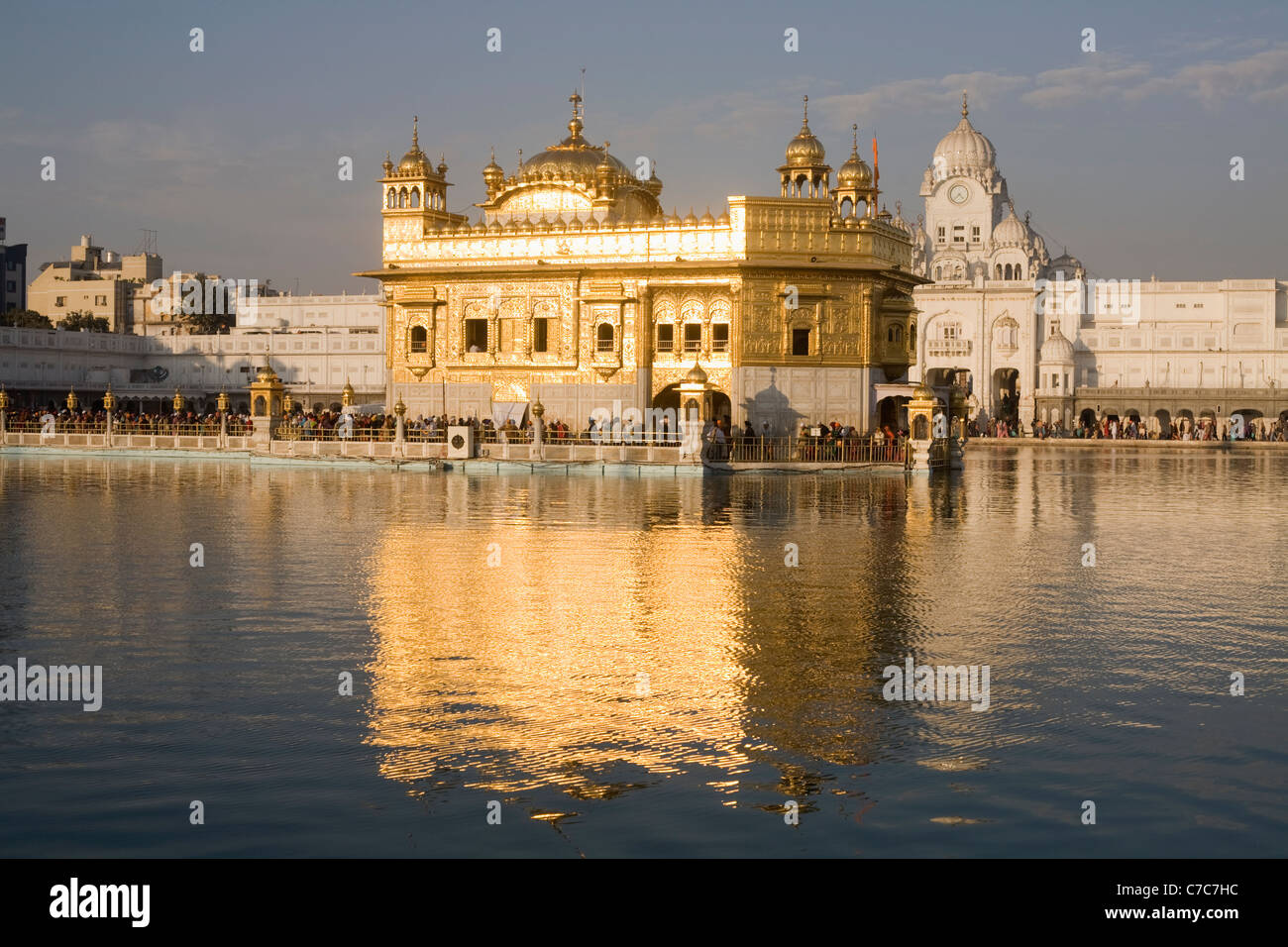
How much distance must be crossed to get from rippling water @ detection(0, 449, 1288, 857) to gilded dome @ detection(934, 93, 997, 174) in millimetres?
80842

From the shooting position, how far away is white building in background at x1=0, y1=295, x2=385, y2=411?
3027 inches

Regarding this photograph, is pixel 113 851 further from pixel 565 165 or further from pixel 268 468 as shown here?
pixel 565 165

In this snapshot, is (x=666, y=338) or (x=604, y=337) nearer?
(x=666, y=338)

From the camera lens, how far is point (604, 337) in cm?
4144

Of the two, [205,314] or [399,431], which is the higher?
[205,314]

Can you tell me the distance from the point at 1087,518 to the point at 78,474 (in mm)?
23732

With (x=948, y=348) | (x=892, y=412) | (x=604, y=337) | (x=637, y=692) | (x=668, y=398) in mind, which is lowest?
(x=637, y=692)

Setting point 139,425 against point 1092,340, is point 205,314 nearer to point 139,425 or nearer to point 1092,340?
point 139,425

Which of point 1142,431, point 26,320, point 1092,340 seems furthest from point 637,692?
point 26,320

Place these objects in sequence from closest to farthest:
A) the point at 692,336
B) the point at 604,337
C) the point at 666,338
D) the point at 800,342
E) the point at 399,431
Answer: the point at 399,431
the point at 800,342
the point at 692,336
the point at 666,338
the point at 604,337

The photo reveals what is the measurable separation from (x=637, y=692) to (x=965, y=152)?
3659 inches

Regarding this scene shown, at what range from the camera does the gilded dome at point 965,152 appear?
94.9m

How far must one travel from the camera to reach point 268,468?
3634 cm

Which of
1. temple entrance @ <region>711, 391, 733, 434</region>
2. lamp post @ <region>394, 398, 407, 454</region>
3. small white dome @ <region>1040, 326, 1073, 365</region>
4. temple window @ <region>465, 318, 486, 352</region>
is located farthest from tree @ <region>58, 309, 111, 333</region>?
small white dome @ <region>1040, 326, 1073, 365</region>
